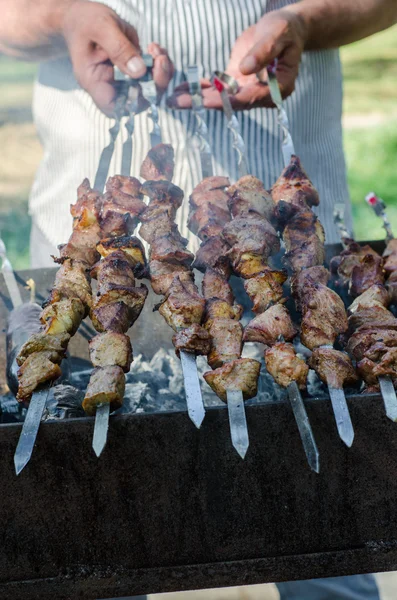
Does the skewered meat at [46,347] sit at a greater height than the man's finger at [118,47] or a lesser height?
lesser

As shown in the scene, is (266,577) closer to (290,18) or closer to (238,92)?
(238,92)

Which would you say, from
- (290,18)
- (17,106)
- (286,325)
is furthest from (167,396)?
(17,106)

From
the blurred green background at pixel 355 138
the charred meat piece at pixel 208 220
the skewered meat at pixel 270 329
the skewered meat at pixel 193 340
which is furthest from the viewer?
the blurred green background at pixel 355 138

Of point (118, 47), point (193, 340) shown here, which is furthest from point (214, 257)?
point (118, 47)

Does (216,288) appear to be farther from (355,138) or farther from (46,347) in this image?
(355,138)

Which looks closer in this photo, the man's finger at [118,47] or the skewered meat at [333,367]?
the skewered meat at [333,367]

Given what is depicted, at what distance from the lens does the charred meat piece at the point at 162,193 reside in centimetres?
249

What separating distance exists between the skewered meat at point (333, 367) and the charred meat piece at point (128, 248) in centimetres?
71

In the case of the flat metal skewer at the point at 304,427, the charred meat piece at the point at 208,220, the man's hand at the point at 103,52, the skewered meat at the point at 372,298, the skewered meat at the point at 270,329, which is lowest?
the flat metal skewer at the point at 304,427

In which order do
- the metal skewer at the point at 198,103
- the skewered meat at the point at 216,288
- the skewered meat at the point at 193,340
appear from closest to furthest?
1. the skewered meat at the point at 193,340
2. the skewered meat at the point at 216,288
3. the metal skewer at the point at 198,103

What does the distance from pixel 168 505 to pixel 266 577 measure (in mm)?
321

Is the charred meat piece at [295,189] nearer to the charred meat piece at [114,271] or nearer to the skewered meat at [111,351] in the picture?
the charred meat piece at [114,271]

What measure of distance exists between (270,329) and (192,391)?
384 millimetres

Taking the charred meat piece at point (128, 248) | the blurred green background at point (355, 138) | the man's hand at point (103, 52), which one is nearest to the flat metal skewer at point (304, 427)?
the charred meat piece at point (128, 248)
